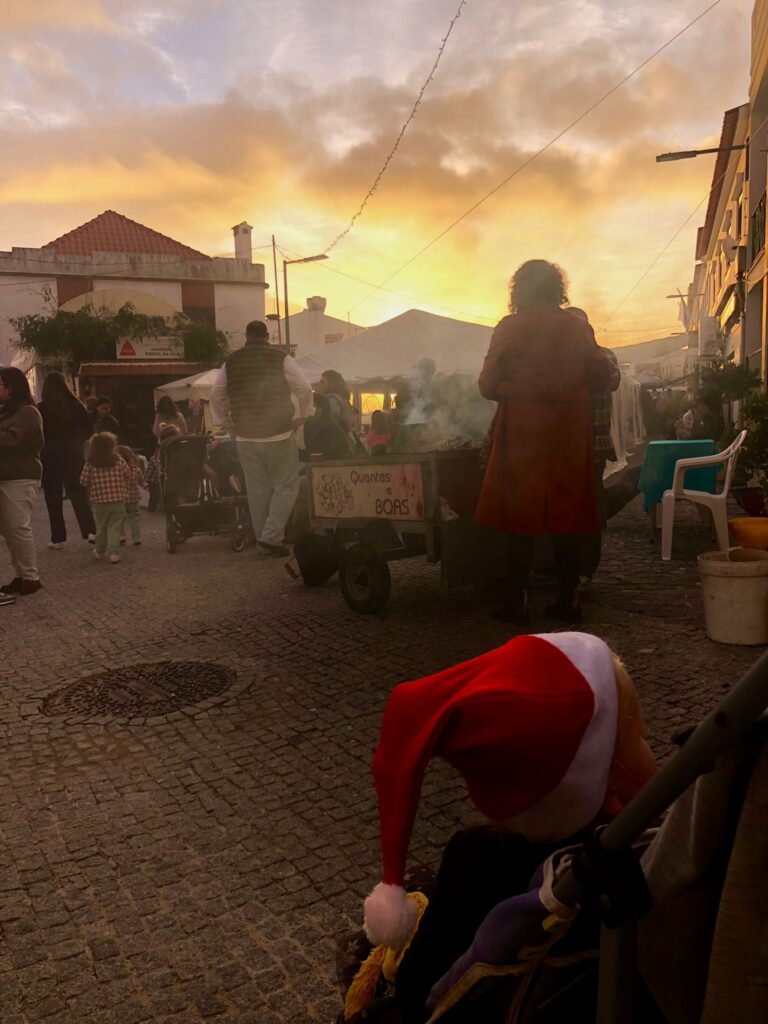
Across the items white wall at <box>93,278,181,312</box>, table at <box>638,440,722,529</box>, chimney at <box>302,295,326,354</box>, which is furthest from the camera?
chimney at <box>302,295,326,354</box>

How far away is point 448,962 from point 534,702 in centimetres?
56

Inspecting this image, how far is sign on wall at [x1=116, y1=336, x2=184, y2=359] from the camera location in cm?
2969

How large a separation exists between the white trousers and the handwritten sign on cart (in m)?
2.74

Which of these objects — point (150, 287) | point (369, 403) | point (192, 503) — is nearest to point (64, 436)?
point (192, 503)

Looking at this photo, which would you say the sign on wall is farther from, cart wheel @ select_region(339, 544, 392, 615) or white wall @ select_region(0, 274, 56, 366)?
cart wheel @ select_region(339, 544, 392, 615)

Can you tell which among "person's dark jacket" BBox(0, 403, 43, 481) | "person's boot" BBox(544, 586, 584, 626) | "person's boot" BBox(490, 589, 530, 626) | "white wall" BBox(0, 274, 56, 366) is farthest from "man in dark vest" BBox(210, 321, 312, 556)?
"white wall" BBox(0, 274, 56, 366)

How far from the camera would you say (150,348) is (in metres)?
30.2

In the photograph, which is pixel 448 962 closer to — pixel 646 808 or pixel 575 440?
pixel 646 808

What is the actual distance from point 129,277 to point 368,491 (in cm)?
2903

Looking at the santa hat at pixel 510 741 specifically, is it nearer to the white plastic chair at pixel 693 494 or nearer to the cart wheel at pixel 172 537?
the white plastic chair at pixel 693 494

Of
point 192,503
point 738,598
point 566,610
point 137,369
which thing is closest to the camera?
point 738,598

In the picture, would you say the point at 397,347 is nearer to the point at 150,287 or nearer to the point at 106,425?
the point at 106,425

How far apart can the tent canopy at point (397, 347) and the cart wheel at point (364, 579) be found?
28.2ft

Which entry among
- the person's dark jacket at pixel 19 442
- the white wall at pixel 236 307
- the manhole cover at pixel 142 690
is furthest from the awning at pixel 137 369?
the manhole cover at pixel 142 690
